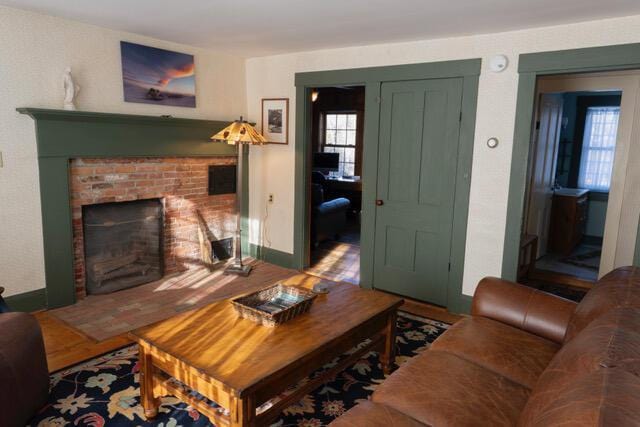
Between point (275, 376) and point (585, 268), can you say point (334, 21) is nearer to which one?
point (275, 376)

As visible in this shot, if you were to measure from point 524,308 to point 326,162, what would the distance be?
635 centimetres

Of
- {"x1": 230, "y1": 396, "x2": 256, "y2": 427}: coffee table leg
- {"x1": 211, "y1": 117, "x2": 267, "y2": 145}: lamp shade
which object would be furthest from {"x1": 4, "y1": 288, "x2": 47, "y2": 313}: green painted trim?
{"x1": 230, "y1": 396, "x2": 256, "y2": 427}: coffee table leg

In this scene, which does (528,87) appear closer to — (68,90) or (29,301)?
(68,90)

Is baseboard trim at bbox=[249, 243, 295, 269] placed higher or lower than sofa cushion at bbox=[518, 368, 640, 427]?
lower

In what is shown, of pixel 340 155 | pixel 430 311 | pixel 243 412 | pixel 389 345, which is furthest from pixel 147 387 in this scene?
pixel 340 155

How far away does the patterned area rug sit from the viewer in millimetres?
2334

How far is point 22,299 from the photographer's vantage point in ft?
11.7

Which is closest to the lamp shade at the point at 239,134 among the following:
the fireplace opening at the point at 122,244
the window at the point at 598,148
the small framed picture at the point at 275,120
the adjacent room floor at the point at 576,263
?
the small framed picture at the point at 275,120

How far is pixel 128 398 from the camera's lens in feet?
8.27

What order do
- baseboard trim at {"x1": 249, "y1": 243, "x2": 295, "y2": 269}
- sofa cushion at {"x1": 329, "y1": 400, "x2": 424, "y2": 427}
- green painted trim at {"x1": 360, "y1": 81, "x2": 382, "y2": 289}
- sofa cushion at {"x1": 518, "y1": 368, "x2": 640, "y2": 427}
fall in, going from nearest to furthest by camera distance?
sofa cushion at {"x1": 518, "y1": 368, "x2": 640, "y2": 427} < sofa cushion at {"x1": 329, "y1": 400, "x2": 424, "y2": 427} < green painted trim at {"x1": 360, "y1": 81, "x2": 382, "y2": 289} < baseboard trim at {"x1": 249, "y1": 243, "x2": 295, "y2": 269}

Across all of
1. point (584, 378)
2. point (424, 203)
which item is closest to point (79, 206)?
point (424, 203)

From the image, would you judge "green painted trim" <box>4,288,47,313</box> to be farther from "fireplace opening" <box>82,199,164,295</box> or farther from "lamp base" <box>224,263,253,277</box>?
"lamp base" <box>224,263,253,277</box>

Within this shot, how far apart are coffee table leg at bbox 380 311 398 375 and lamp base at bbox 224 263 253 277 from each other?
7.41 feet

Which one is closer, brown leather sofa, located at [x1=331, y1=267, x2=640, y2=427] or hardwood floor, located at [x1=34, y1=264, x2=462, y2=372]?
brown leather sofa, located at [x1=331, y1=267, x2=640, y2=427]
